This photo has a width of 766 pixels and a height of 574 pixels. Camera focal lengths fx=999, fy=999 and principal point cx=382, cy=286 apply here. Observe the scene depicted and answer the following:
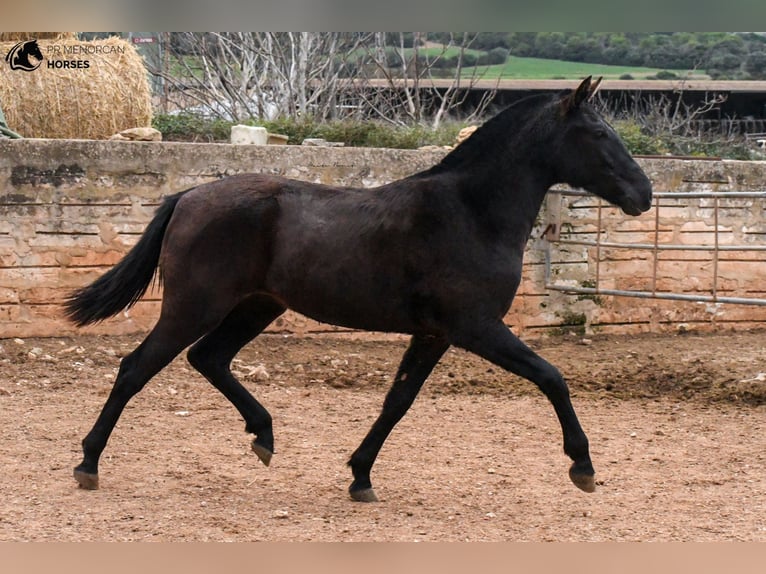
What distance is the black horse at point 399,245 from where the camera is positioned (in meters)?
4.47

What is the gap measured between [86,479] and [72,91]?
526 cm

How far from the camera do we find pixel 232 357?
→ 16.2 feet

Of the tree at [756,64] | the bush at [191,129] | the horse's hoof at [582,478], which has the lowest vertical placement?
the horse's hoof at [582,478]

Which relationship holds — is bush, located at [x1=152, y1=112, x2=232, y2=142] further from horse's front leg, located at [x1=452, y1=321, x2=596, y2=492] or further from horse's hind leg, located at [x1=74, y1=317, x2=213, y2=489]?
horse's front leg, located at [x1=452, y1=321, x2=596, y2=492]

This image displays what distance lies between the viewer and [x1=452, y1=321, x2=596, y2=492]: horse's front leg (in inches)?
169

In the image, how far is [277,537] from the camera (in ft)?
13.1

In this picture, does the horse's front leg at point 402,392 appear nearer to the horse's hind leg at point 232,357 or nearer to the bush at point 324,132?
the horse's hind leg at point 232,357

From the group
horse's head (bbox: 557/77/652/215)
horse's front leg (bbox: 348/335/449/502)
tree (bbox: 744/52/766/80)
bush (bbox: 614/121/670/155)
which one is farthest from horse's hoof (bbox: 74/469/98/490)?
tree (bbox: 744/52/766/80)

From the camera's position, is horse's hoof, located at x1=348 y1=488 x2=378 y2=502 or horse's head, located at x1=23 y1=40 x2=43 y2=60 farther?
horse's head, located at x1=23 y1=40 x2=43 y2=60

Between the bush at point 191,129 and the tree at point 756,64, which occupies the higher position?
the tree at point 756,64

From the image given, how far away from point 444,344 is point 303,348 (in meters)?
3.59

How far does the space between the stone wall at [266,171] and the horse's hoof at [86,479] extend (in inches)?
137

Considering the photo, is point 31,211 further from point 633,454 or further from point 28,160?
point 633,454

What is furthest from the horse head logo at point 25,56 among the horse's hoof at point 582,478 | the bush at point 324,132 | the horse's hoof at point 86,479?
A: the horse's hoof at point 582,478
